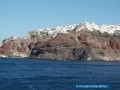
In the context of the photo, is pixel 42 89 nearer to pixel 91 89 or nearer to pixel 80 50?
pixel 91 89

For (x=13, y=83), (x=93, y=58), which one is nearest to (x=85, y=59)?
(x=93, y=58)

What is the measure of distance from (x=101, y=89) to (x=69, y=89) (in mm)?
4440

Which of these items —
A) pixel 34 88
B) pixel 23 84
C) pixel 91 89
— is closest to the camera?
pixel 91 89

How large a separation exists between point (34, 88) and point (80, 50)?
446ft

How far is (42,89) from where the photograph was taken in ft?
204

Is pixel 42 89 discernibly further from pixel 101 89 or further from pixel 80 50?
pixel 80 50

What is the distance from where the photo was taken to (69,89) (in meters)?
62.0

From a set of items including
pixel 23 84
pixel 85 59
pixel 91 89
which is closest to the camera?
pixel 91 89

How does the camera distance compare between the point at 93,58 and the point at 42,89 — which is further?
the point at 93,58

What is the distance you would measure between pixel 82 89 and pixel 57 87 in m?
5.96

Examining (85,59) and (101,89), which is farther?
(85,59)

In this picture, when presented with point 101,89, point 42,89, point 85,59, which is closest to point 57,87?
point 42,89

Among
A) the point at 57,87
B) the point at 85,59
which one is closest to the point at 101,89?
the point at 57,87

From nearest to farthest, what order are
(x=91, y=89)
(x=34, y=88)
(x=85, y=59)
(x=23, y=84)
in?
(x=91, y=89) < (x=34, y=88) < (x=23, y=84) < (x=85, y=59)
